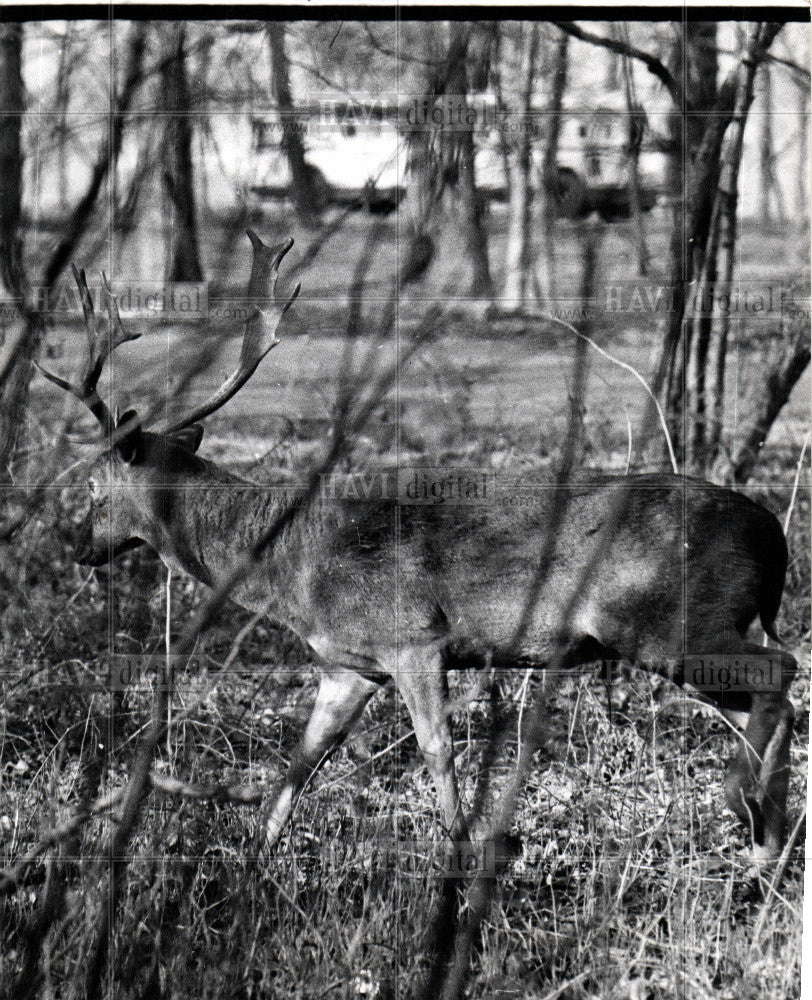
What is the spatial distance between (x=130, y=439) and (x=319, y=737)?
1176mm

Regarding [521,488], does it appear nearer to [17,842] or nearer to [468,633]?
[468,633]

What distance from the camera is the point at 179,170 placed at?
17.2 feet

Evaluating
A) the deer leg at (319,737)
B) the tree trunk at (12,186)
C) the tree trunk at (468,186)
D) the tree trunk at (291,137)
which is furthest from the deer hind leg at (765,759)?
the tree trunk at (12,186)

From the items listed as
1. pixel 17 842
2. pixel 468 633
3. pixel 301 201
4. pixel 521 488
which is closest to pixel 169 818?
pixel 17 842

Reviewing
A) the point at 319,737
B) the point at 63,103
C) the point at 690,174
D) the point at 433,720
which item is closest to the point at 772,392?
the point at 690,174

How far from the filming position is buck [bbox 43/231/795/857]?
5.24 m

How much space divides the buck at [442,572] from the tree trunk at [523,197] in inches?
26.7

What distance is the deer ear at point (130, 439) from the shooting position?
17.3 feet

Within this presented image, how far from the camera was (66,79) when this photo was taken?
5242 millimetres

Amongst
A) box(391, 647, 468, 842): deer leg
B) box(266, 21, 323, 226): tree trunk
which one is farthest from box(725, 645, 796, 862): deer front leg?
box(266, 21, 323, 226): tree trunk

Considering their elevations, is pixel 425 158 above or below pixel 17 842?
above

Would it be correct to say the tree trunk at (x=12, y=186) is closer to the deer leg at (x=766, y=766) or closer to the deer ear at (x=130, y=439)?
the deer ear at (x=130, y=439)

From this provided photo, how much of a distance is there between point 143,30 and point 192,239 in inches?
27.6

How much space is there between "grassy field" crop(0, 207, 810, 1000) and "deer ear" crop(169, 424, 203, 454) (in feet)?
0.20
